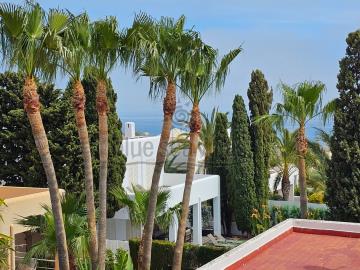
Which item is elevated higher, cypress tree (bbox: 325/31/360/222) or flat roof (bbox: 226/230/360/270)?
cypress tree (bbox: 325/31/360/222)

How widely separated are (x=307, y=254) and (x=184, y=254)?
8.56 meters

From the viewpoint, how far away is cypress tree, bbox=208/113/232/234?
29.2 m

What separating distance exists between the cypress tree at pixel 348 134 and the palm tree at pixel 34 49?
14.0 m

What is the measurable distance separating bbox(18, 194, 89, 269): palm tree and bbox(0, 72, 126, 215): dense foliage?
850 cm

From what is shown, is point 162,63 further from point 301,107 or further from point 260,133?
point 260,133

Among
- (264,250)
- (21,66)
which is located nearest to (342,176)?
(264,250)

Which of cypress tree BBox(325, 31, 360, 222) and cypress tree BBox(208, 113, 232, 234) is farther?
cypress tree BBox(208, 113, 232, 234)

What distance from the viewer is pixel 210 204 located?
100ft

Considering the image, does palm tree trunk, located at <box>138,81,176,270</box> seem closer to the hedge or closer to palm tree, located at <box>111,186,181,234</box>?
palm tree, located at <box>111,186,181,234</box>

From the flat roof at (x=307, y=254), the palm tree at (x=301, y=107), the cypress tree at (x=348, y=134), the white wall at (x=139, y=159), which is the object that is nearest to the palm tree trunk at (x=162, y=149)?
the flat roof at (x=307, y=254)

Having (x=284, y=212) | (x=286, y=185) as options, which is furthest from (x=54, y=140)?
(x=286, y=185)

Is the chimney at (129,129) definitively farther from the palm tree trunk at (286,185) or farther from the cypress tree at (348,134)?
the cypress tree at (348,134)

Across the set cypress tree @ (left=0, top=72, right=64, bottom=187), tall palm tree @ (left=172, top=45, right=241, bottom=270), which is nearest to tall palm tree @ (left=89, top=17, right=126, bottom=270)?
tall palm tree @ (left=172, top=45, right=241, bottom=270)

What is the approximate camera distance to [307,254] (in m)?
12.9
